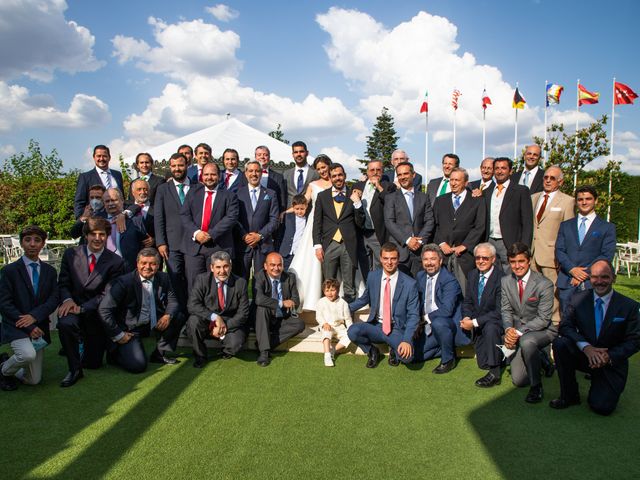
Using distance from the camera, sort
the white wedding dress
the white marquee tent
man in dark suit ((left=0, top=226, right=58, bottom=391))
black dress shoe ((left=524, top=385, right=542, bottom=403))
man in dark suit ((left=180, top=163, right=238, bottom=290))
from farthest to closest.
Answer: the white marquee tent, the white wedding dress, man in dark suit ((left=180, top=163, right=238, bottom=290)), man in dark suit ((left=0, top=226, right=58, bottom=391)), black dress shoe ((left=524, top=385, right=542, bottom=403))

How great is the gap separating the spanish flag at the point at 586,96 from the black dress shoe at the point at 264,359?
18.3 m

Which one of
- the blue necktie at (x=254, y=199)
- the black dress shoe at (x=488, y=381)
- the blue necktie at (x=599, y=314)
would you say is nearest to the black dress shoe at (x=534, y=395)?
the black dress shoe at (x=488, y=381)

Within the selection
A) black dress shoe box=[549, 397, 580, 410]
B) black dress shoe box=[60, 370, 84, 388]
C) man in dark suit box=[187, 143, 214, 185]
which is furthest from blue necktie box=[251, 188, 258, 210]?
black dress shoe box=[549, 397, 580, 410]

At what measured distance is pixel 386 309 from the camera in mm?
4902

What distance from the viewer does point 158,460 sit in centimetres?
296

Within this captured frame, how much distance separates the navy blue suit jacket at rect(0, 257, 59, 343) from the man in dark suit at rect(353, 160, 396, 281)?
3.42 m

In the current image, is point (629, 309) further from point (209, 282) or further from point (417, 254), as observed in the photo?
point (209, 282)

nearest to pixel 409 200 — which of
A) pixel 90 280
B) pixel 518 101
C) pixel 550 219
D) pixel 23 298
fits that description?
pixel 550 219

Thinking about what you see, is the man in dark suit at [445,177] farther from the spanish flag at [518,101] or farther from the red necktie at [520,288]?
the spanish flag at [518,101]

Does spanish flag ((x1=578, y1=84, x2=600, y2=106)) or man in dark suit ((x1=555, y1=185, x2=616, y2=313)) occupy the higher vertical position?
spanish flag ((x1=578, y1=84, x2=600, y2=106))

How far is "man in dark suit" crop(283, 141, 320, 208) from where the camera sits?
257 inches

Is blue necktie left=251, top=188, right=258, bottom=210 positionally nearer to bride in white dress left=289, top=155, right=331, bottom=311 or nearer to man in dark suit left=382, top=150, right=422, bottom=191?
bride in white dress left=289, top=155, right=331, bottom=311

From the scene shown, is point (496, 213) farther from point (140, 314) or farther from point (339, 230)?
point (140, 314)

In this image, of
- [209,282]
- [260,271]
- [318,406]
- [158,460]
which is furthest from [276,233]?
[158,460]
